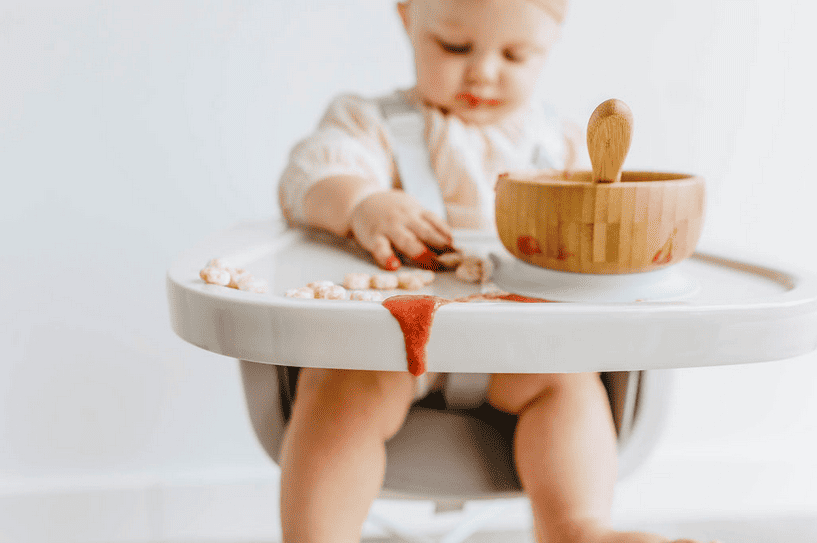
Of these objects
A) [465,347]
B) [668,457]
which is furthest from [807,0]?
[465,347]

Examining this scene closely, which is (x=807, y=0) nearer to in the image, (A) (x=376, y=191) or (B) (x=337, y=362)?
(A) (x=376, y=191)

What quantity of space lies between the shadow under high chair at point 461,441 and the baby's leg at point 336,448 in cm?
4

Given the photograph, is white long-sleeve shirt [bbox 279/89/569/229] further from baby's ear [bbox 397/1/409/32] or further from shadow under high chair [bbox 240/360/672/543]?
shadow under high chair [bbox 240/360/672/543]

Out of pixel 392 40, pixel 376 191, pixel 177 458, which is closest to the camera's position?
pixel 376 191

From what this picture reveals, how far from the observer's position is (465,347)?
1.18ft

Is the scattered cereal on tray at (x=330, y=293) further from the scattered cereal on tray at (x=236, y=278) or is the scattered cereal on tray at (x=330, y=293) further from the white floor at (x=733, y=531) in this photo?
the white floor at (x=733, y=531)

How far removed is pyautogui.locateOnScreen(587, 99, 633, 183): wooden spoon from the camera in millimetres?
406

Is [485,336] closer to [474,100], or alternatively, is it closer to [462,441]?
[462,441]

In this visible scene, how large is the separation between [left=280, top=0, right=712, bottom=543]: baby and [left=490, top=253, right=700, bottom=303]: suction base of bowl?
111 millimetres

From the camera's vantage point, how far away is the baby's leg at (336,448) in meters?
0.46

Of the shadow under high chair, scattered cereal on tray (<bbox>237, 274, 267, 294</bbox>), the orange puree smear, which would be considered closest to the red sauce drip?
the orange puree smear

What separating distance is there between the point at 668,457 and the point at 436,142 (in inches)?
30.7

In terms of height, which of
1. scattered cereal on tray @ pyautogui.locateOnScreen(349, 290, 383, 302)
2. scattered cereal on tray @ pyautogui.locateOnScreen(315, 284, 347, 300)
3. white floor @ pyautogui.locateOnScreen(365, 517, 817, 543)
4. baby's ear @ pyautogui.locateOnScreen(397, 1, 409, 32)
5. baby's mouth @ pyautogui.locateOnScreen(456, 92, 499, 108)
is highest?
baby's ear @ pyautogui.locateOnScreen(397, 1, 409, 32)

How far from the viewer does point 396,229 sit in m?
0.55
